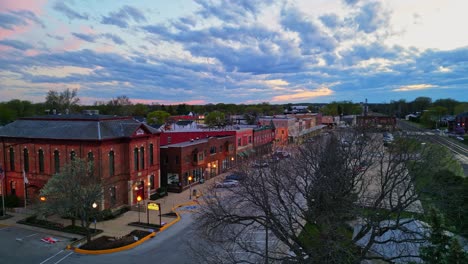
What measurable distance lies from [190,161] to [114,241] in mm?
18573

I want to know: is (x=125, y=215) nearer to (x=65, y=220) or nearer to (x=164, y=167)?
(x=65, y=220)

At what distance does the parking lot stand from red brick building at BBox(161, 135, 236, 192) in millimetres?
15867

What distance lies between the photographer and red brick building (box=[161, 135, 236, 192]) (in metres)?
39.4

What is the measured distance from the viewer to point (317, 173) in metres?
16.9

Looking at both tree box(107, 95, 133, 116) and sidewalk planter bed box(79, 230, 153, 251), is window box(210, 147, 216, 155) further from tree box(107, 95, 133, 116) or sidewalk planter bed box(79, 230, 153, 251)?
tree box(107, 95, 133, 116)

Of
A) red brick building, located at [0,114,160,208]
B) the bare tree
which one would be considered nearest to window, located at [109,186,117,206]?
red brick building, located at [0,114,160,208]

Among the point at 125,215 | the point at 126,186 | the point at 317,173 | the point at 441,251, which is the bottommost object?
the point at 125,215

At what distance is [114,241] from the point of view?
23.3 metres

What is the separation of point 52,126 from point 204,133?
79.3 feet

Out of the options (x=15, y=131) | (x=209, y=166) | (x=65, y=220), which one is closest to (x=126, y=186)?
(x=65, y=220)

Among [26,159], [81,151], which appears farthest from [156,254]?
[26,159]

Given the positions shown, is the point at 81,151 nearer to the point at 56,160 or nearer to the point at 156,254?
the point at 56,160

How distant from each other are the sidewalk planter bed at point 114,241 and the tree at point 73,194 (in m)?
0.60

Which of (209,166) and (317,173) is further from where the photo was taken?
(209,166)
